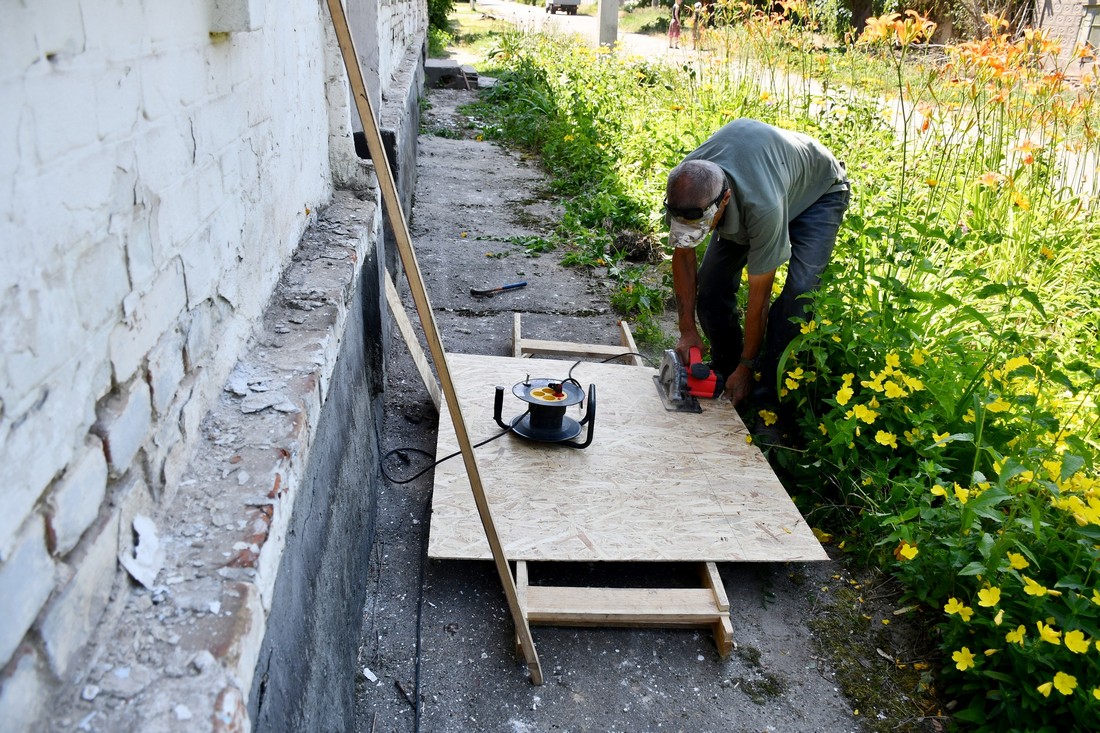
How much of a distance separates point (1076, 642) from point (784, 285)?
79.4 inches

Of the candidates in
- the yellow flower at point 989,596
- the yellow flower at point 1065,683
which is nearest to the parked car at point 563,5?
the yellow flower at point 989,596

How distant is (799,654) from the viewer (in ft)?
9.09

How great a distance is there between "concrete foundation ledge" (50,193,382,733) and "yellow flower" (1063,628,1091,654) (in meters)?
2.02

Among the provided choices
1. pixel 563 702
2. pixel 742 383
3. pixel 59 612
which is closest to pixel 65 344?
pixel 59 612

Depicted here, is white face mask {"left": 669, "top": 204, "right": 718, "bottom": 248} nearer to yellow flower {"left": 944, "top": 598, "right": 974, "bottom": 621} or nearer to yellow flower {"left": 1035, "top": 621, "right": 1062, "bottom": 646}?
yellow flower {"left": 944, "top": 598, "right": 974, "bottom": 621}

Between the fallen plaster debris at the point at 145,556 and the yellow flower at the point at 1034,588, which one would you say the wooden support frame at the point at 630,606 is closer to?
the yellow flower at the point at 1034,588

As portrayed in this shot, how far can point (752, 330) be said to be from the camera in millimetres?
3725

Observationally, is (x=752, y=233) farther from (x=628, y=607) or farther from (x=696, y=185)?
(x=628, y=607)

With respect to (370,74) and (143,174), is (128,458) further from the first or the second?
(370,74)

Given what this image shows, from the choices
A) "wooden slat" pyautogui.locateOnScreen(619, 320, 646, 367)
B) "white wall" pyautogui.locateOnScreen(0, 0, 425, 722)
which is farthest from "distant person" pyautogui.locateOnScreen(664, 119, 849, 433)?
"white wall" pyautogui.locateOnScreen(0, 0, 425, 722)

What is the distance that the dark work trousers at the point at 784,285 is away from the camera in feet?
12.3

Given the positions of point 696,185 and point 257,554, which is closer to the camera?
point 257,554

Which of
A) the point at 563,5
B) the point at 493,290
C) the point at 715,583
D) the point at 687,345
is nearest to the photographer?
the point at 715,583

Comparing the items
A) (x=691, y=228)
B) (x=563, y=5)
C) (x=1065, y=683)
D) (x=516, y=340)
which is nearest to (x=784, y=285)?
(x=691, y=228)
